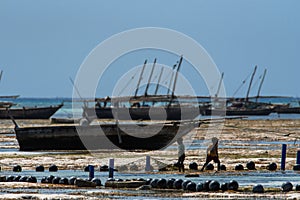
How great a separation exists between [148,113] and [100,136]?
6343cm

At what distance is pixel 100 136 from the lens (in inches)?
2042

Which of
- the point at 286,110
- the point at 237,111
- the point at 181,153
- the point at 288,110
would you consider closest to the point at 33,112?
the point at 237,111

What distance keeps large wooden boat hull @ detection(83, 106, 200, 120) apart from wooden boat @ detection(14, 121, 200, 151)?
5722 centimetres

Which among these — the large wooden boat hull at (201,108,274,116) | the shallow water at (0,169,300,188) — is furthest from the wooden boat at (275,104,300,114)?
the shallow water at (0,169,300,188)

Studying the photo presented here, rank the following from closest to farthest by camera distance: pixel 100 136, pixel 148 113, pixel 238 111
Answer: pixel 100 136 → pixel 148 113 → pixel 238 111

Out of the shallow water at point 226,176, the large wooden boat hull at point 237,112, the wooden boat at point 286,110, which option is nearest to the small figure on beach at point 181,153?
the shallow water at point 226,176

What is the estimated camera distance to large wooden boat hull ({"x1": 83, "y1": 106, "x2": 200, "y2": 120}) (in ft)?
369

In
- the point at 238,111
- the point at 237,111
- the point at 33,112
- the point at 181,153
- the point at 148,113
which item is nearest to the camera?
the point at 181,153

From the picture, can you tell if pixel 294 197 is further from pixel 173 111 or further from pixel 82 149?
pixel 173 111

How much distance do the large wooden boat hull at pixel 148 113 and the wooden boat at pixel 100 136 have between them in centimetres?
5722

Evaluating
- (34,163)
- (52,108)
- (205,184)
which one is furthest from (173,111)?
(205,184)

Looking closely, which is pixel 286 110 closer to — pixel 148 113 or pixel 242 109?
pixel 242 109

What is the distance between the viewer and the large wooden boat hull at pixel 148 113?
112 meters

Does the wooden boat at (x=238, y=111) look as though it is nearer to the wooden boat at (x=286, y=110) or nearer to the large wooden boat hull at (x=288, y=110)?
the wooden boat at (x=286, y=110)
